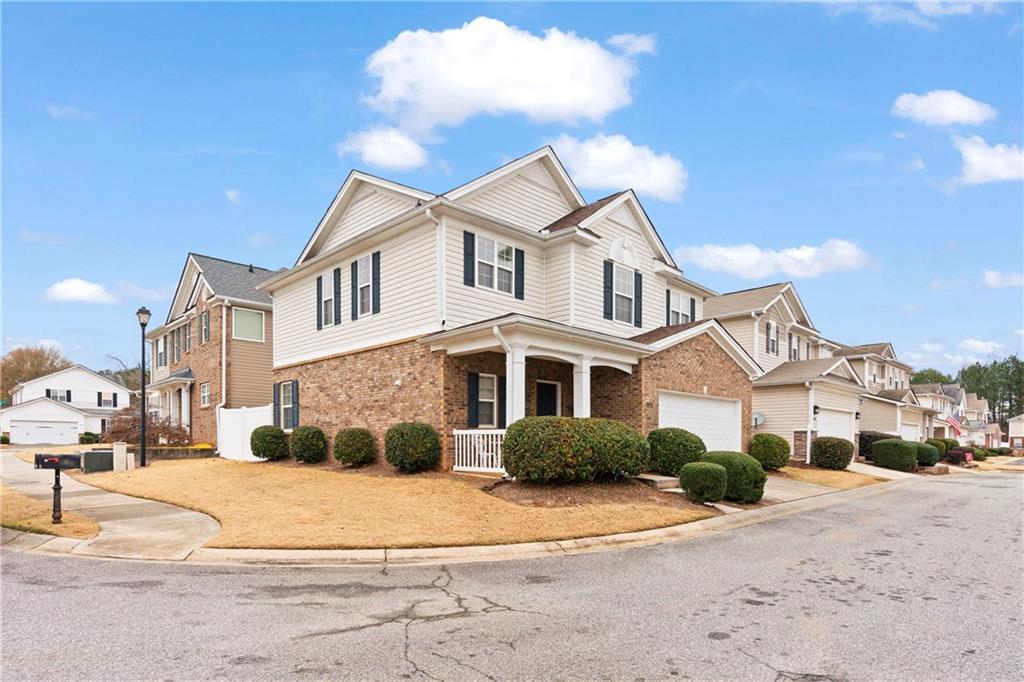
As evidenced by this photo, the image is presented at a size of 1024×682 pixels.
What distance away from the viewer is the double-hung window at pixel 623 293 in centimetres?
1969

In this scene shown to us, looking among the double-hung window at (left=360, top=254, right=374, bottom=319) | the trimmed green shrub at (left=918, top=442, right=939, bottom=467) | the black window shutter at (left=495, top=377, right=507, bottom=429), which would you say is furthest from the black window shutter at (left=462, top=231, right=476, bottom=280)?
the trimmed green shrub at (left=918, top=442, right=939, bottom=467)

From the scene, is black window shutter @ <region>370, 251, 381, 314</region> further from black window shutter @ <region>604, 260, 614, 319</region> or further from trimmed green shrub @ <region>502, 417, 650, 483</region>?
black window shutter @ <region>604, 260, 614, 319</region>

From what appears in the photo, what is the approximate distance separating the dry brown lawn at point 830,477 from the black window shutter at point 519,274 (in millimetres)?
10597

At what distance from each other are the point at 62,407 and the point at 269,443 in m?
46.0

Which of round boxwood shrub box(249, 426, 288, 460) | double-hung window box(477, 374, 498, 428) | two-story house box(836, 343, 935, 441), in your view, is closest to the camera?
double-hung window box(477, 374, 498, 428)

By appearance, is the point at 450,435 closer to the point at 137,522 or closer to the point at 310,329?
the point at 137,522

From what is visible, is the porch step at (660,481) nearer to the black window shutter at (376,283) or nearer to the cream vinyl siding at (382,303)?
the cream vinyl siding at (382,303)

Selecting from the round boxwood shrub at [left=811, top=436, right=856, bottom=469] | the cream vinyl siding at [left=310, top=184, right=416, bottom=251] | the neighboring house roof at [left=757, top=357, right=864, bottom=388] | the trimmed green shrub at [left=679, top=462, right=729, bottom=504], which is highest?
the cream vinyl siding at [left=310, top=184, right=416, bottom=251]

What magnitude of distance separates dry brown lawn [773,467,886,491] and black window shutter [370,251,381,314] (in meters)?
13.8

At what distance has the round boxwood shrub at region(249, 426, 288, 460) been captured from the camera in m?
20.3

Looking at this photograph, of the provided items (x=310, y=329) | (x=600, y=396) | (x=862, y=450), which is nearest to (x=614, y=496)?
(x=600, y=396)

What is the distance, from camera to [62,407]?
54469 millimetres

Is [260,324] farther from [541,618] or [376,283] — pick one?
[541,618]

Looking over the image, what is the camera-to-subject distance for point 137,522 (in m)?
10.8
